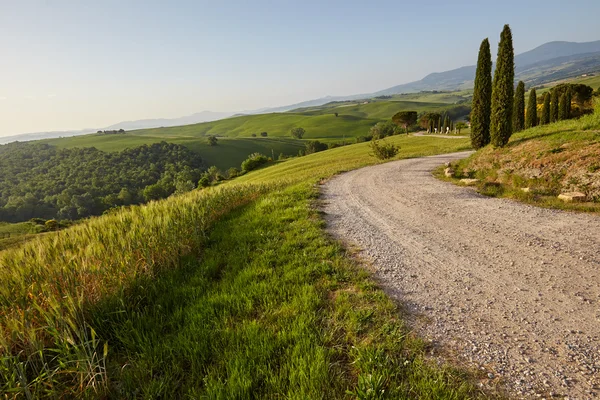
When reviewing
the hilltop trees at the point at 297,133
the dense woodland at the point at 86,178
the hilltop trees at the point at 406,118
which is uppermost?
the hilltop trees at the point at 297,133

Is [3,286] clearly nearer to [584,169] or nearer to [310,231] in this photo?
[310,231]

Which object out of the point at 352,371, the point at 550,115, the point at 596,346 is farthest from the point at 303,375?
the point at 550,115

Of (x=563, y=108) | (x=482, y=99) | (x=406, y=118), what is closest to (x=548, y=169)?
(x=482, y=99)

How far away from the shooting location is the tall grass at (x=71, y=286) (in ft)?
10.7

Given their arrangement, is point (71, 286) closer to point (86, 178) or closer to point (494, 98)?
point (494, 98)

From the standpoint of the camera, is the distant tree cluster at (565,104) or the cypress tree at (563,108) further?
the distant tree cluster at (565,104)

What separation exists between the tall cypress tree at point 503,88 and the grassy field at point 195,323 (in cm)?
1820

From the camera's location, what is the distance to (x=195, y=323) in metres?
4.55

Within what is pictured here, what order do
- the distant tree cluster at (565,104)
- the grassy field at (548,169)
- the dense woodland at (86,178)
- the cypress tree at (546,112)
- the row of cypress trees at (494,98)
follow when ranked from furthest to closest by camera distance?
the dense woodland at (86,178) → the cypress tree at (546,112) → the distant tree cluster at (565,104) → the row of cypress trees at (494,98) → the grassy field at (548,169)

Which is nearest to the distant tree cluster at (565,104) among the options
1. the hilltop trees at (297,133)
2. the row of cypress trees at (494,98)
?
the row of cypress trees at (494,98)

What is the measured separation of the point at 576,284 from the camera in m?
5.48

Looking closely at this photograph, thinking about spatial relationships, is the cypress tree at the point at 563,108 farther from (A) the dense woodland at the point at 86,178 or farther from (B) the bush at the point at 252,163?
(A) the dense woodland at the point at 86,178

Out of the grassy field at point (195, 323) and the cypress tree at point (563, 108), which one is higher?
the cypress tree at point (563, 108)

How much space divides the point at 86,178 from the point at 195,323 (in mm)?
141389
